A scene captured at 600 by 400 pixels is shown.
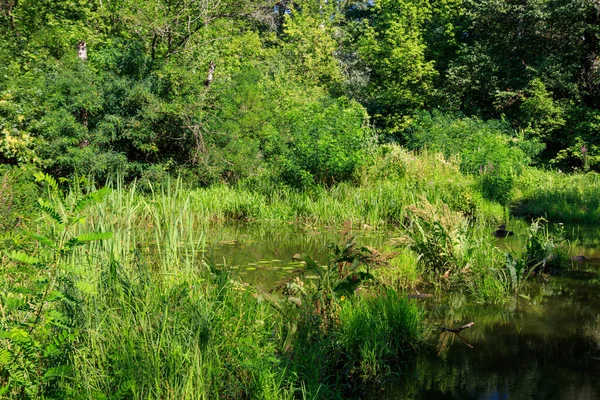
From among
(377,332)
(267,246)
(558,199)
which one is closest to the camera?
(377,332)

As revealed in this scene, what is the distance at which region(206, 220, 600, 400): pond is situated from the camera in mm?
4359

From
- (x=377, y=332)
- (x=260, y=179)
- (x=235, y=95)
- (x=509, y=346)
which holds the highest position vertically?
(x=235, y=95)

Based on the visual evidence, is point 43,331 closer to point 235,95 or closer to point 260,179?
point 260,179

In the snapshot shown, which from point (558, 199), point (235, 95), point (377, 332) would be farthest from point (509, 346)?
point (235, 95)

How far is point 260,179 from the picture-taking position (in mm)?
13695

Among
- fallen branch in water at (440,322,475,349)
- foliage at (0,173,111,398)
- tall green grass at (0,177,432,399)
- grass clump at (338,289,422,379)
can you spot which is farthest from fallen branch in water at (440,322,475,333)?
foliage at (0,173,111,398)

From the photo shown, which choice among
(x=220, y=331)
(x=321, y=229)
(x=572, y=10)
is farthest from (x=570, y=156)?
(x=220, y=331)

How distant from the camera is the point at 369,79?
2942 centimetres

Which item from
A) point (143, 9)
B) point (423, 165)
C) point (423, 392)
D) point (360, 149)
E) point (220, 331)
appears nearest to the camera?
point (220, 331)

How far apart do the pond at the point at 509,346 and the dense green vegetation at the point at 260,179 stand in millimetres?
242

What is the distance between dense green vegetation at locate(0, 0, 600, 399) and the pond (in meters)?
0.24

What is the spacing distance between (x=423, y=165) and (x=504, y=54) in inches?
492

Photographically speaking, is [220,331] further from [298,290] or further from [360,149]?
[360,149]

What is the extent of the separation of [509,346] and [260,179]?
9.13 meters
